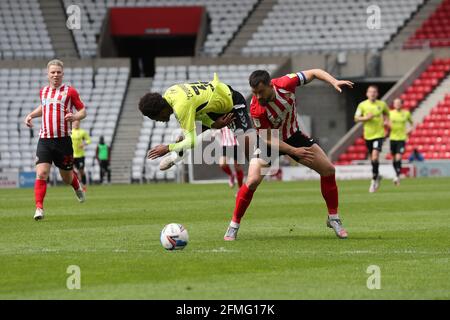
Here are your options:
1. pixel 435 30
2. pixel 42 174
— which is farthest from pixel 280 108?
pixel 435 30

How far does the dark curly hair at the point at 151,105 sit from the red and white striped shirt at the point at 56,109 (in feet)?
17.4

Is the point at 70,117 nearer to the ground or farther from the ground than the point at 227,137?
nearer to the ground

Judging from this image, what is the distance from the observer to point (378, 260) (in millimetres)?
9766

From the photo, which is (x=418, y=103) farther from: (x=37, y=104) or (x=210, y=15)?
(x=37, y=104)

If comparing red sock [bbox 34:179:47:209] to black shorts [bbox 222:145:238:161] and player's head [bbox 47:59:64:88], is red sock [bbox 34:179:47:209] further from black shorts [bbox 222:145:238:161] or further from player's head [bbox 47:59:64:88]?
black shorts [bbox 222:145:238:161]

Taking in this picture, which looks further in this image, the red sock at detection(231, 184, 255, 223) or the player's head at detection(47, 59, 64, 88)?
the player's head at detection(47, 59, 64, 88)

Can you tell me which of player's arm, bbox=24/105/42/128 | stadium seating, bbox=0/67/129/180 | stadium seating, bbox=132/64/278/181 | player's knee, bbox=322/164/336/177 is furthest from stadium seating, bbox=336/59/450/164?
player's knee, bbox=322/164/336/177

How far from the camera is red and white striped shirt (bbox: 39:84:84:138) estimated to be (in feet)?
52.7

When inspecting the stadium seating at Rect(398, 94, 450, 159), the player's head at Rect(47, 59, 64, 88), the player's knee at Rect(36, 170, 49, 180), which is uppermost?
the stadium seating at Rect(398, 94, 450, 159)

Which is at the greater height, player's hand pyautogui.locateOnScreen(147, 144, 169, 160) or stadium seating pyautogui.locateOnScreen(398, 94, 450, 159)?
stadium seating pyautogui.locateOnScreen(398, 94, 450, 159)

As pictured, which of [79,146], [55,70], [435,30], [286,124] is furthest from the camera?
[435,30]

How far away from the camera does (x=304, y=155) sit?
38.2 ft

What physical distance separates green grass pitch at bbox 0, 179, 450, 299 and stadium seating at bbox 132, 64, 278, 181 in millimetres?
21239

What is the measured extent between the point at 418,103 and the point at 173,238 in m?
31.6
